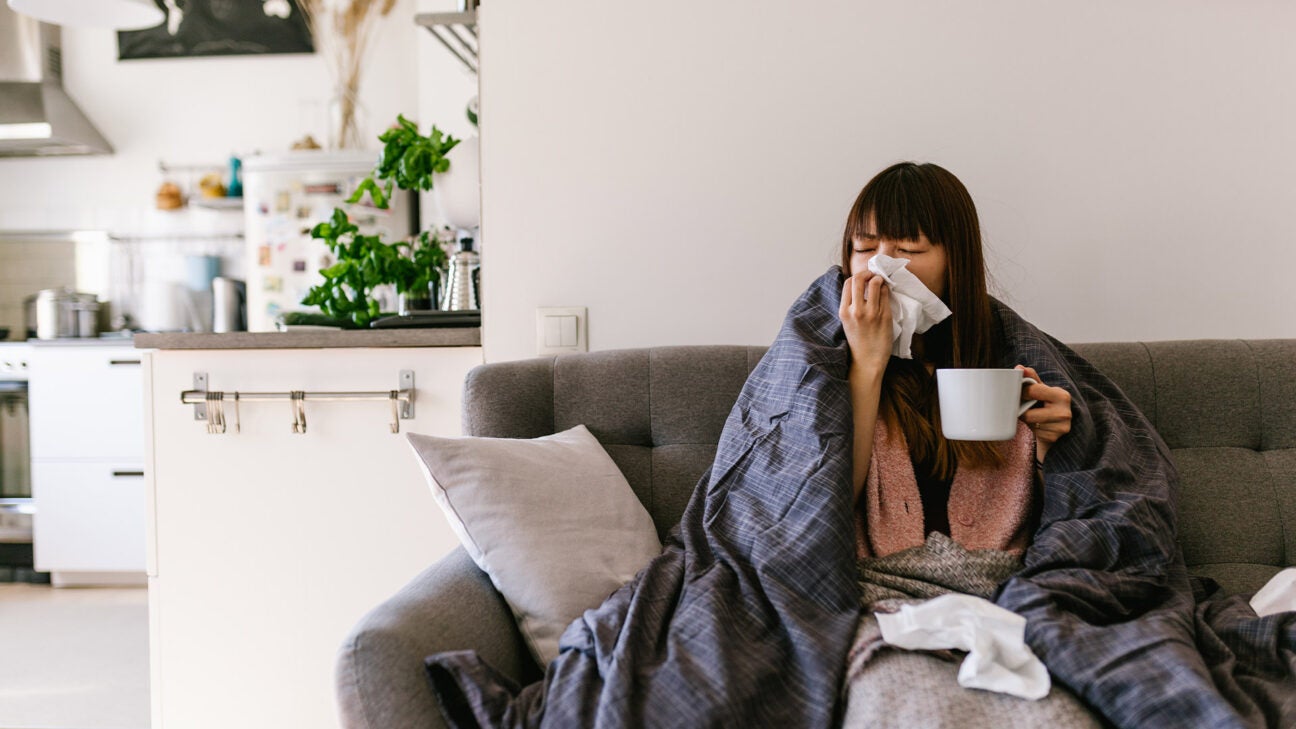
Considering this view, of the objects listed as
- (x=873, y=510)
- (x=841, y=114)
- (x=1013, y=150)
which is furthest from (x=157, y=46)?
(x=873, y=510)

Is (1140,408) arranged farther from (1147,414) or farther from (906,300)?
(906,300)

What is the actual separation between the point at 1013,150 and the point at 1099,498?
2.75 feet

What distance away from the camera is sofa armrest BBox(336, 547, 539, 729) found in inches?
37.9

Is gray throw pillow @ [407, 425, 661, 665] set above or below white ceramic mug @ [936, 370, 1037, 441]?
below

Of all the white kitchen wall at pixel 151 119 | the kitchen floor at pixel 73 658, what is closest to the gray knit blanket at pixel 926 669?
the kitchen floor at pixel 73 658

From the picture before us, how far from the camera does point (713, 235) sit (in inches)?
73.3

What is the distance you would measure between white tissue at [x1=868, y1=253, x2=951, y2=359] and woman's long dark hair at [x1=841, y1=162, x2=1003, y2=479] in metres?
0.10

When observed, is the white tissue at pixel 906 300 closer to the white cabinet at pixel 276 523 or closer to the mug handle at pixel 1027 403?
the mug handle at pixel 1027 403

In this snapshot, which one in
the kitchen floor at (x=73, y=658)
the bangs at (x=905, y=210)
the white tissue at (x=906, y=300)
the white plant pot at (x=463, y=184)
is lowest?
the kitchen floor at (x=73, y=658)

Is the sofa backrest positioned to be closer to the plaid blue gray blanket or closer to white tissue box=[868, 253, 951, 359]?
the plaid blue gray blanket

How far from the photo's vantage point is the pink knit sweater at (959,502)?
1.29m

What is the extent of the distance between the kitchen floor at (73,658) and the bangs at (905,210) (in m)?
2.07

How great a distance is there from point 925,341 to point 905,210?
8.6 inches

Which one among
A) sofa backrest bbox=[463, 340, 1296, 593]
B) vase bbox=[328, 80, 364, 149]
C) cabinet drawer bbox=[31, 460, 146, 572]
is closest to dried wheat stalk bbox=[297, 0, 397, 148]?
vase bbox=[328, 80, 364, 149]
